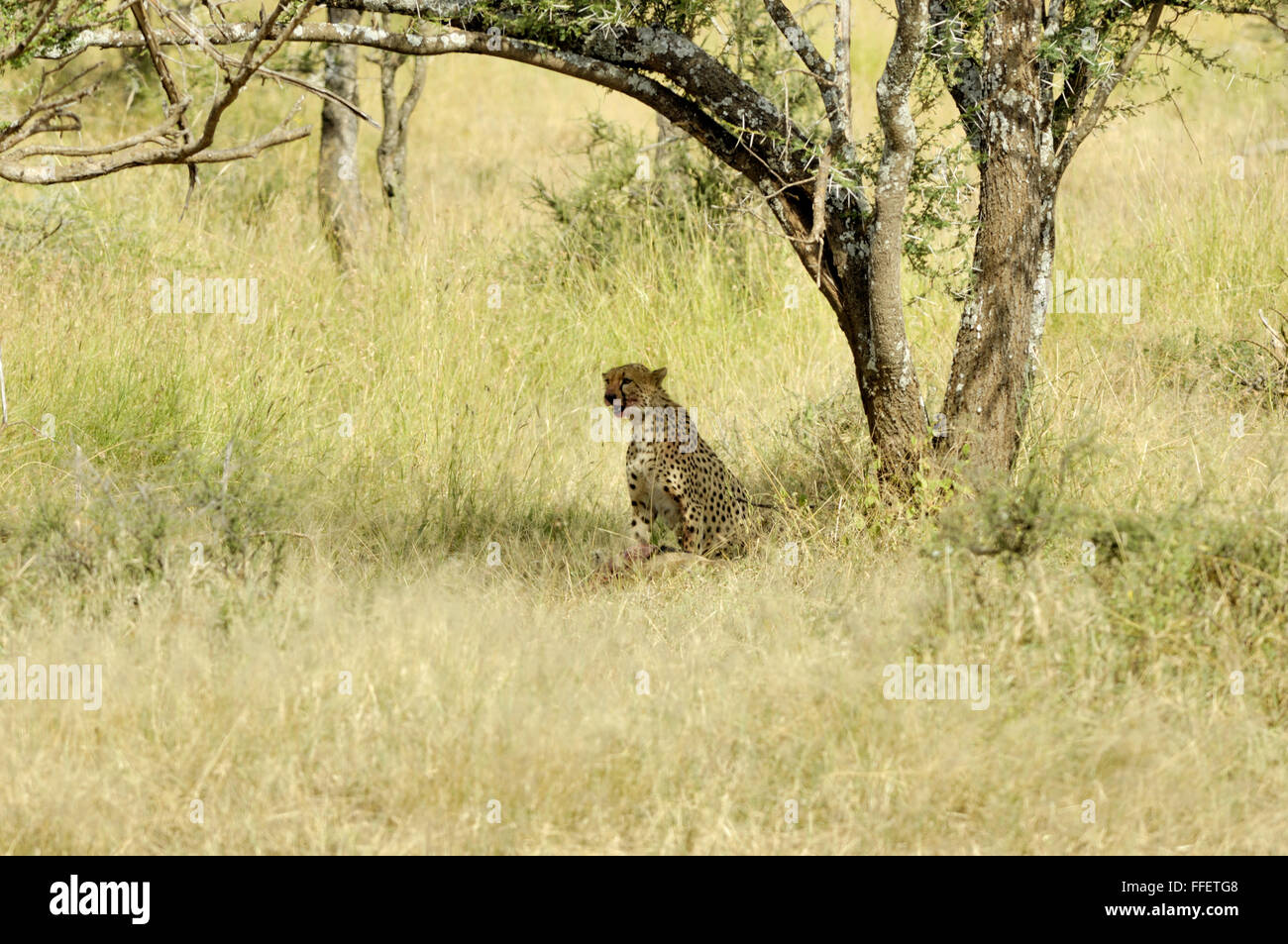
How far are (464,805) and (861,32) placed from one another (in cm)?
1678

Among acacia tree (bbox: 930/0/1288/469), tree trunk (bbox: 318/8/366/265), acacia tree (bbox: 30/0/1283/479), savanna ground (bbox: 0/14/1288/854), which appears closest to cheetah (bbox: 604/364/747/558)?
savanna ground (bbox: 0/14/1288/854)

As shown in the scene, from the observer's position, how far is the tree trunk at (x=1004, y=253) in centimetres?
506

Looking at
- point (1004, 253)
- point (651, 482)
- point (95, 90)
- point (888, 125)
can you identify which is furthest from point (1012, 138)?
point (95, 90)

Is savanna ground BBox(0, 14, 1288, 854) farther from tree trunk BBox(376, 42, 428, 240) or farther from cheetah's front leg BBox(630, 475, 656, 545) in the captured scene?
tree trunk BBox(376, 42, 428, 240)

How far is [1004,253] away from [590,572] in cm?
199

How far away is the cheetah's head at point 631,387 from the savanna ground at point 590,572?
0.63 metres

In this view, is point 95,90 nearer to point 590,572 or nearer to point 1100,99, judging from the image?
point 590,572

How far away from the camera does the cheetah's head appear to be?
5.71m

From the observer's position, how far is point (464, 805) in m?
3.44

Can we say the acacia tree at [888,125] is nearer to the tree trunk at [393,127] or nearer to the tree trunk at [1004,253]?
the tree trunk at [1004,253]

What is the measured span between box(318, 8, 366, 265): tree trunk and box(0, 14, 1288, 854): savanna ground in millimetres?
998

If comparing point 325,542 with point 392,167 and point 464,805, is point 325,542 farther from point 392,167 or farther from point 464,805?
point 392,167

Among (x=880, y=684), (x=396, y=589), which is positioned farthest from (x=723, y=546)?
(x=880, y=684)
